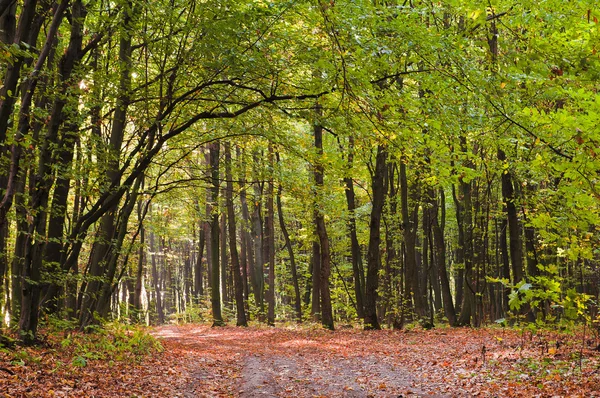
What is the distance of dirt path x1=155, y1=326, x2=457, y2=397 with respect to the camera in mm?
8227

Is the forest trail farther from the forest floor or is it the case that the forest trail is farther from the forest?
the forest

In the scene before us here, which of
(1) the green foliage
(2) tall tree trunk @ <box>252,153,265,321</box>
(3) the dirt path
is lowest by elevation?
(3) the dirt path

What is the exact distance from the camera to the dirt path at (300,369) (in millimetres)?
8227

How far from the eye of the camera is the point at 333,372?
396 inches

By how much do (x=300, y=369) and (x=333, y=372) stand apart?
86 cm

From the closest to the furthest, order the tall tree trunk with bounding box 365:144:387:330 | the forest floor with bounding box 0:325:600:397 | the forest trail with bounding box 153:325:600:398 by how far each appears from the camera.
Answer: the forest floor with bounding box 0:325:600:397, the forest trail with bounding box 153:325:600:398, the tall tree trunk with bounding box 365:144:387:330

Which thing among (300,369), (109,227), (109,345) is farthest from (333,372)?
(109,227)

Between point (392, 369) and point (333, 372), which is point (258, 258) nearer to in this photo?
point (333, 372)

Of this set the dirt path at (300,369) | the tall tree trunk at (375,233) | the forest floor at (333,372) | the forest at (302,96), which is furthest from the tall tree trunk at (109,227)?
the tall tree trunk at (375,233)

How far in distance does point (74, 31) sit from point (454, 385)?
A: 9.11m

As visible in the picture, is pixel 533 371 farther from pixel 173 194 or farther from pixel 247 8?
pixel 173 194

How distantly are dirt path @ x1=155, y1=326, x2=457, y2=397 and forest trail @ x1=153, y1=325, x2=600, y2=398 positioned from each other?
17 millimetres

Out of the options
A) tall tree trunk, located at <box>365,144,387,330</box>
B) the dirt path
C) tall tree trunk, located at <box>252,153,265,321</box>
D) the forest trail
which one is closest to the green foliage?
the forest trail

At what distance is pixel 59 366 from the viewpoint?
7.85m
